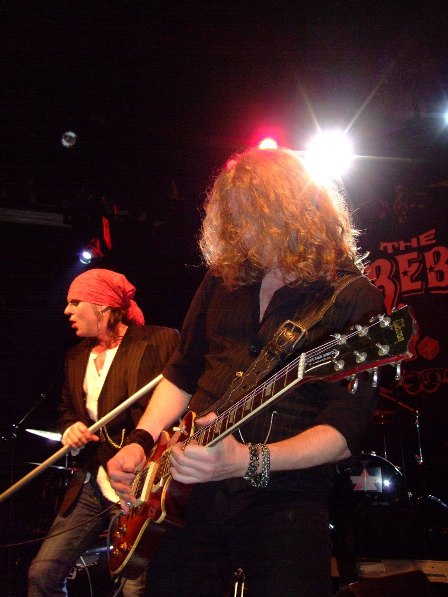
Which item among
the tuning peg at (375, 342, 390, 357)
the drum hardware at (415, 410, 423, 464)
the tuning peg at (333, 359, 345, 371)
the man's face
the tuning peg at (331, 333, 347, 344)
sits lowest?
the tuning peg at (333, 359, 345, 371)

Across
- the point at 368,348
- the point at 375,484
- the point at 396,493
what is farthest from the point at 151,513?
the point at 396,493

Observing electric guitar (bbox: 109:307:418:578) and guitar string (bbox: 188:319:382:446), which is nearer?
electric guitar (bbox: 109:307:418:578)

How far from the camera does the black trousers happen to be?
5.92 ft

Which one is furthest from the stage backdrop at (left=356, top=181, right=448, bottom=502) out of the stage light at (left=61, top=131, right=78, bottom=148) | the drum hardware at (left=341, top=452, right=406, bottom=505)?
the stage light at (left=61, top=131, right=78, bottom=148)

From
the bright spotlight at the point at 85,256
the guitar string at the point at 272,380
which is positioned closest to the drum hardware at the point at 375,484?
the guitar string at the point at 272,380

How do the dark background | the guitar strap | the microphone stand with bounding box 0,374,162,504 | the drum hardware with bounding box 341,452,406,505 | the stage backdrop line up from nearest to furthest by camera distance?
the guitar strap < the microphone stand with bounding box 0,374,162,504 < the dark background < the drum hardware with bounding box 341,452,406,505 < the stage backdrop

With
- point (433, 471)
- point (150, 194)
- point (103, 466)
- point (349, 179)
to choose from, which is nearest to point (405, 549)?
point (433, 471)

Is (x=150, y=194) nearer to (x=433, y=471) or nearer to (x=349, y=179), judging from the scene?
(x=349, y=179)

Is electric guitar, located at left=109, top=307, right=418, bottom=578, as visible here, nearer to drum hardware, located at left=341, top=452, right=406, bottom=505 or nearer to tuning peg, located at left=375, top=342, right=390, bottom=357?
tuning peg, located at left=375, top=342, right=390, bottom=357

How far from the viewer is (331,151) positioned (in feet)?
23.2

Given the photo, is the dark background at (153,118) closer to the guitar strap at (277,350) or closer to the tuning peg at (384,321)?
the guitar strap at (277,350)

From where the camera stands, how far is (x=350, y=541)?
513 centimetres

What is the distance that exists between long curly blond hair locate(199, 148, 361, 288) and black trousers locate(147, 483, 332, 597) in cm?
97

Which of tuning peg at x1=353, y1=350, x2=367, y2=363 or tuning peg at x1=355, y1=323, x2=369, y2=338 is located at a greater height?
tuning peg at x1=355, y1=323, x2=369, y2=338
